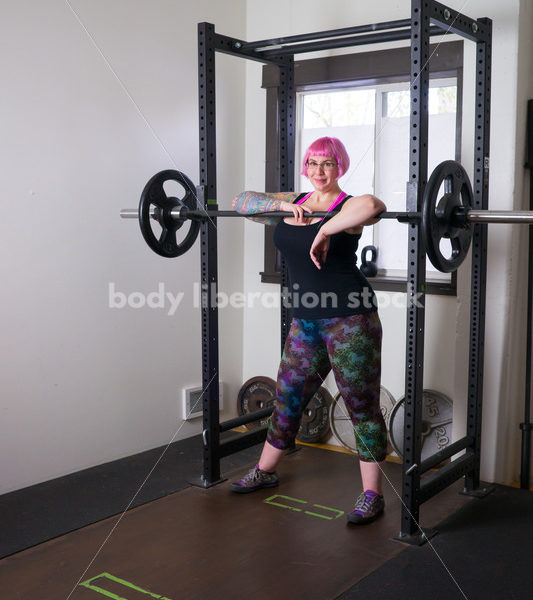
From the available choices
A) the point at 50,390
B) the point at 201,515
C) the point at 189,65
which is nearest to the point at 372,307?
the point at 201,515

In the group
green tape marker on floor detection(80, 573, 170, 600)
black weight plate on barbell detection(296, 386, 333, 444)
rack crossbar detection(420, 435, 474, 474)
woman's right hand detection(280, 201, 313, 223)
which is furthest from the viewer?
black weight plate on barbell detection(296, 386, 333, 444)

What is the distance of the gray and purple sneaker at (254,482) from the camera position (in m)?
3.27

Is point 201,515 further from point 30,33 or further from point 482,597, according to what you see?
point 30,33

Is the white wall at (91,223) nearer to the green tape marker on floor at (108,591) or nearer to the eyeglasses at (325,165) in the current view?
the green tape marker on floor at (108,591)

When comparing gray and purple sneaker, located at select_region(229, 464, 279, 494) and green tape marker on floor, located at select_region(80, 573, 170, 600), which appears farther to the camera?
gray and purple sneaker, located at select_region(229, 464, 279, 494)

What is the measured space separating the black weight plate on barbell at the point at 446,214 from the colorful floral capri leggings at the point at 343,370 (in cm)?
40

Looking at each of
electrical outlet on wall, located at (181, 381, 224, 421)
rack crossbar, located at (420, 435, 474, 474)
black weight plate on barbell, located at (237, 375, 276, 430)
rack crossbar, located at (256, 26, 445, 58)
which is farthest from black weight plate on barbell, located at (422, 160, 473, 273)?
electrical outlet on wall, located at (181, 381, 224, 421)

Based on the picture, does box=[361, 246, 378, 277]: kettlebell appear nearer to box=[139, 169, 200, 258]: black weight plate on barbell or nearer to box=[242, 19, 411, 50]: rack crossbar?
box=[139, 169, 200, 258]: black weight plate on barbell

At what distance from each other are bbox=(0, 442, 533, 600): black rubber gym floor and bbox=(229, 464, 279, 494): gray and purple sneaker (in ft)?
0.12

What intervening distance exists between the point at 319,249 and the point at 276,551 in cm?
114

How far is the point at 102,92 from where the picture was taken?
3477 millimetres

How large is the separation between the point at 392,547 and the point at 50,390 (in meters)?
1.68

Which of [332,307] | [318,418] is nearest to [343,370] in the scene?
[332,307]

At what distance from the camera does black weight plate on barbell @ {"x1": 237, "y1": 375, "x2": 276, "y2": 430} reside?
4141 millimetres
